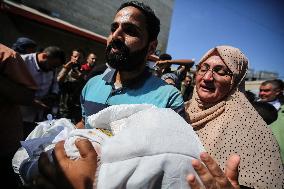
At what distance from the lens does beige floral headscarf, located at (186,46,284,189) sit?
193cm

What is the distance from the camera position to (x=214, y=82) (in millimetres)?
2391

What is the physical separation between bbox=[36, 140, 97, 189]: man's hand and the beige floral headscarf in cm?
134

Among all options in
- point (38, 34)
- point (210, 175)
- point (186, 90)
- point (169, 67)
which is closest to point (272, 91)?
point (169, 67)

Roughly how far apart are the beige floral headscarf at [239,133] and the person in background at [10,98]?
4.52 ft

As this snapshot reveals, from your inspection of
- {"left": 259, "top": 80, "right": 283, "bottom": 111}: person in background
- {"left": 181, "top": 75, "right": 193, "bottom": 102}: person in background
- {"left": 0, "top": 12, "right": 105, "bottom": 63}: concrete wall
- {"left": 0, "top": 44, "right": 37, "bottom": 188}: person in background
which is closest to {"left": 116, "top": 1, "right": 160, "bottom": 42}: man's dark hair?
{"left": 0, "top": 44, "right": 37, "bottom": 188}: person in background

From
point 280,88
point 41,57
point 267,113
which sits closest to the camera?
point 267,113

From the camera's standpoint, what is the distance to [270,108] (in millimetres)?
3455

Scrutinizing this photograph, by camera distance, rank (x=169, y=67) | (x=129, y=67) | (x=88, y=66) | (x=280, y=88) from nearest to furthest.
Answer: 1. (x=129, y=67)
2. (x=169, y=67)
3. (x=280, y=88)
4. (x=88, y=66)

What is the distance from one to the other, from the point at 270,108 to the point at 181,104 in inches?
83.2

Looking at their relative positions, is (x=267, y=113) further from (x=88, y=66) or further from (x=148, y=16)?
(x=88, y=66)

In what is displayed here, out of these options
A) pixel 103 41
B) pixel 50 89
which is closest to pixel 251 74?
pixel 103 41

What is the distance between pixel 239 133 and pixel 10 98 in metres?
1.77

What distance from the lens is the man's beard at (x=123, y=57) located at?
2.00 m

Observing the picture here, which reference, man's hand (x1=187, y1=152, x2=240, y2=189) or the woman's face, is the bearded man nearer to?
the woman's face
